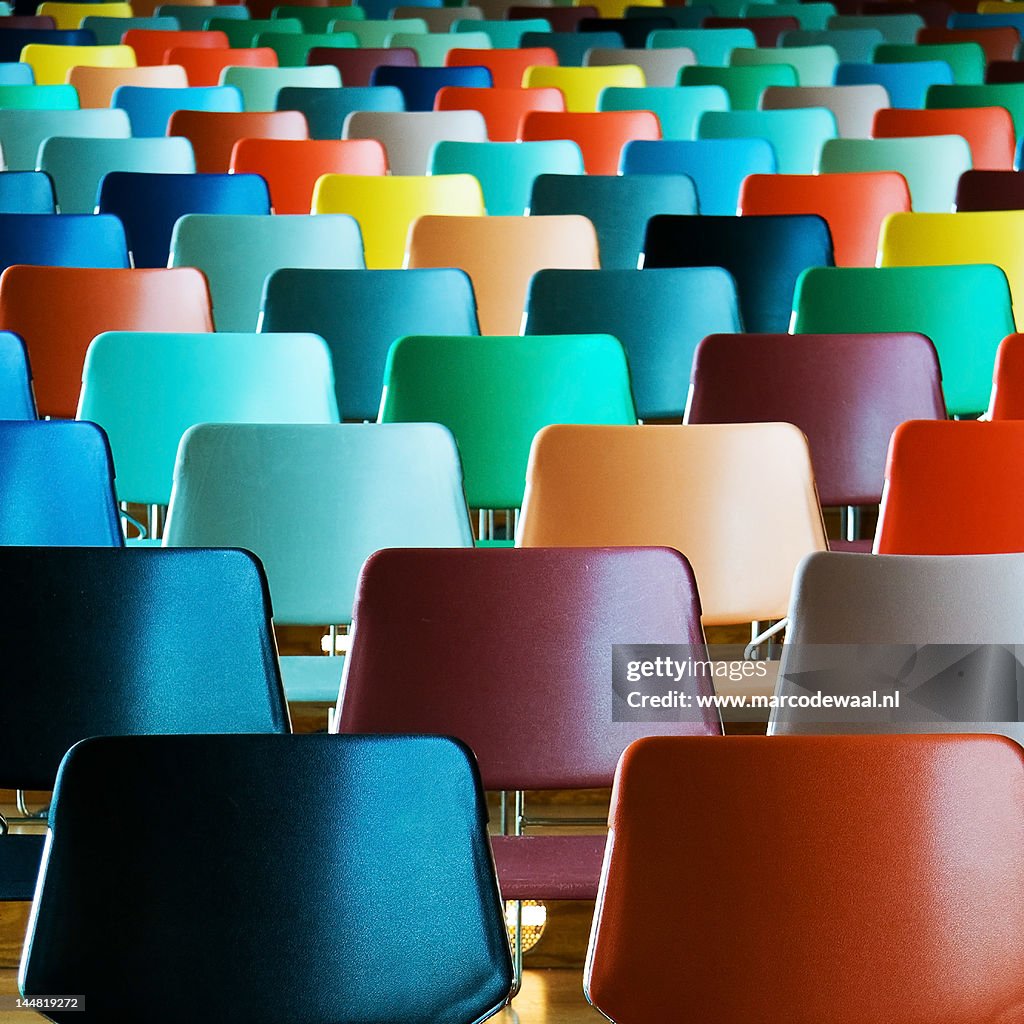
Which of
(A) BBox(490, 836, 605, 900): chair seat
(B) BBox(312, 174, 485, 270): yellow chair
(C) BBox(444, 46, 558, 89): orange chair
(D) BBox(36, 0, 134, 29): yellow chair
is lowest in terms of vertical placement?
(A) BBox(490, 836, 605, 900): chair seat

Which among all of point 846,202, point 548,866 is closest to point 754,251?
point 846,202

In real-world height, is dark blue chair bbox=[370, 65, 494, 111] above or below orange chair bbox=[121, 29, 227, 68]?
below

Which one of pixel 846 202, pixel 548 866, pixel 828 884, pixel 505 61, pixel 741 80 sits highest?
pixel 505 61

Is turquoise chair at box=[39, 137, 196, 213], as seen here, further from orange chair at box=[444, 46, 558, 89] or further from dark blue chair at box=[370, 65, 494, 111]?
orange chair at box=[444, 46, 558, 89]

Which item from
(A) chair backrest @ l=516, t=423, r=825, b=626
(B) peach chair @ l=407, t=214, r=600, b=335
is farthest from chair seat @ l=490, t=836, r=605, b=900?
(B) peach chair @ l=407, t=214, r=600, b=335

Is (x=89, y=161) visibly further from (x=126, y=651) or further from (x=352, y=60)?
(x=126, y=651)

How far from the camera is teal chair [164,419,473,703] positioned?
3355mm

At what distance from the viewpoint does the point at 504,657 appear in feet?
8.63

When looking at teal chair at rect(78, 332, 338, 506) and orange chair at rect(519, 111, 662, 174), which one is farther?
orange chair at rect(519, 111, 662, 174)

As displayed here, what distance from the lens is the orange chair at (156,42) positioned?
376 inches

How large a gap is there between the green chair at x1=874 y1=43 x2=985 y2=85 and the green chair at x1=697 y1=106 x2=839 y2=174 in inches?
82.7

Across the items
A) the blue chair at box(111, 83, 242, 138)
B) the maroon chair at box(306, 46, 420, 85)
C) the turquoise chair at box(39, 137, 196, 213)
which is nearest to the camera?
the turquoise chair at box(39, 137, 196, 213)

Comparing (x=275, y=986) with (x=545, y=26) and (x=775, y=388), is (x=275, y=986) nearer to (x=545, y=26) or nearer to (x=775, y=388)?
(x=775, y=388)

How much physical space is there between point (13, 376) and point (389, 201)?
2313 millimetres
